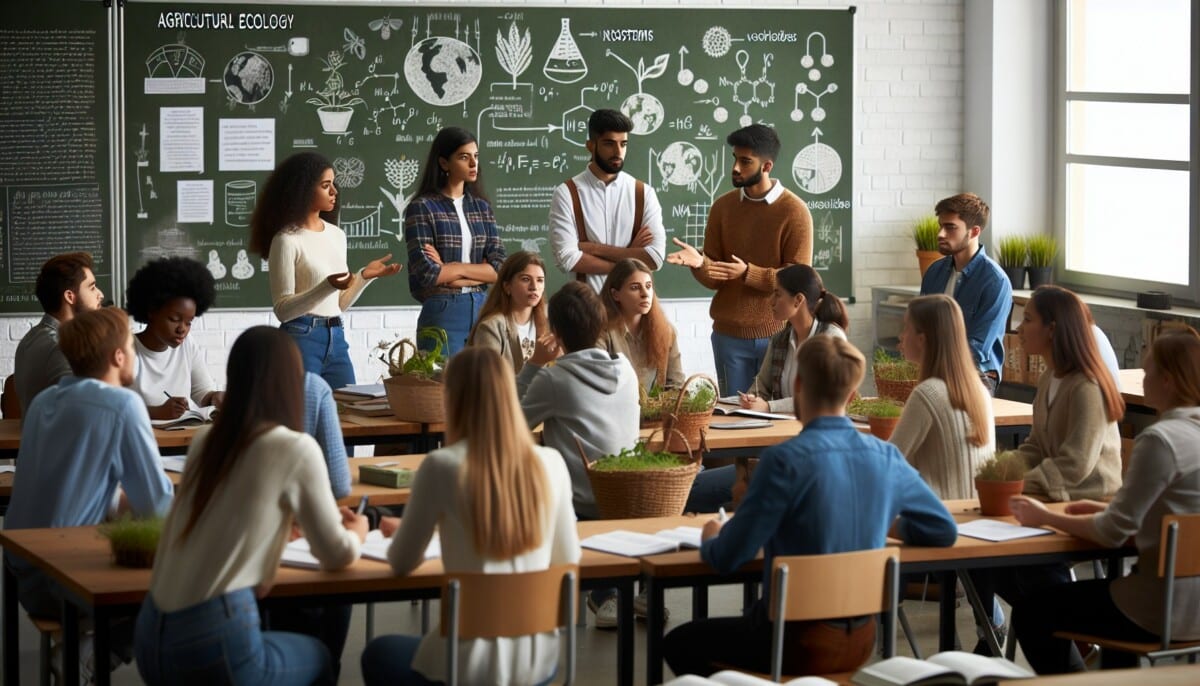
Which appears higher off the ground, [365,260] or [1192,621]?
[365,260]

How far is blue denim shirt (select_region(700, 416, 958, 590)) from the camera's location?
3.36 metres

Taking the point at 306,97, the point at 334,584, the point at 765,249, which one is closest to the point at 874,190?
the point at 765,249

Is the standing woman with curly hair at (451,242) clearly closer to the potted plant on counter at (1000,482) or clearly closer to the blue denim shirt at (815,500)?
the potted plant on counter at (1000,482)

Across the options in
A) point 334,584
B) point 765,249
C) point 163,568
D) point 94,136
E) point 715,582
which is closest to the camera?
point 163,568

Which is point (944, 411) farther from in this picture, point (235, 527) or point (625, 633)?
point (235, 527)

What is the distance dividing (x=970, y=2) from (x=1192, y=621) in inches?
234

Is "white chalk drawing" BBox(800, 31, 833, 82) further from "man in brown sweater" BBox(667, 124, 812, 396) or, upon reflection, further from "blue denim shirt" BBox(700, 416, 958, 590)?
"blue denim shirt" BBox(700, 416, 958, 590)

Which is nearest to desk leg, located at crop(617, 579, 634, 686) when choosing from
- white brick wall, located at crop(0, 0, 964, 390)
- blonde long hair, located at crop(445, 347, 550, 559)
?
blonde long hair, located at crop(445, 347, 550, 559)

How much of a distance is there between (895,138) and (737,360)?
2.90 metres

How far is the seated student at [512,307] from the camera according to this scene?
5.63 metres

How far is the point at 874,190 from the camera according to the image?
9133 mm

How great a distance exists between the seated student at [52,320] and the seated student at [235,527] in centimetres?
226

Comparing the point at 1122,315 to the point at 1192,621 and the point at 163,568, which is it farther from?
the point at 163,568

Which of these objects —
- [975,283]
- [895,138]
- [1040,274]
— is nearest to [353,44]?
[895,138]
